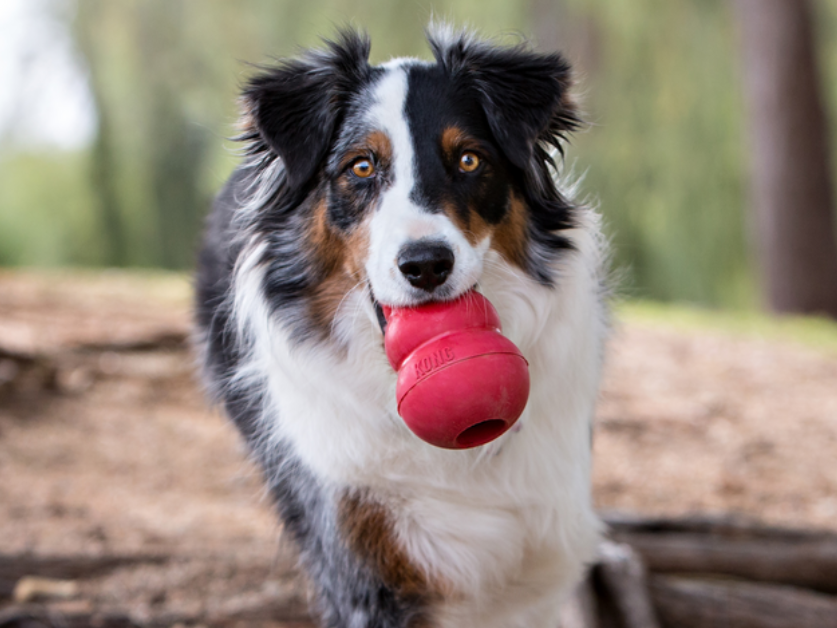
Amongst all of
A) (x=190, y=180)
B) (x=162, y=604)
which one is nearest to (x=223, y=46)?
(x=190, y=180)

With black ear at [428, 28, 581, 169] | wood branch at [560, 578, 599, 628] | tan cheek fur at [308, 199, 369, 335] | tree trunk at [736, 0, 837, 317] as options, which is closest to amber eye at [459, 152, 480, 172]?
black ear at [428, 28, 581, 169]

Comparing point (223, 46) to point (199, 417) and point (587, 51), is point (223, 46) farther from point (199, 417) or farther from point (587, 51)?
point (199, 417)

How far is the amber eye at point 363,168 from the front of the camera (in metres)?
2.41

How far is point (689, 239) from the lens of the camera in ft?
33.8

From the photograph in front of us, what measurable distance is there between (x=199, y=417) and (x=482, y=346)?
140 inches

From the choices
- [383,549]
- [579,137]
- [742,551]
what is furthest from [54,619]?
[579,137]

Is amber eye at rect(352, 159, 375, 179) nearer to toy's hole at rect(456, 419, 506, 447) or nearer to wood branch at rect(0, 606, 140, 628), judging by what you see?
toy's hole at rect(456, 419, 506, 447)

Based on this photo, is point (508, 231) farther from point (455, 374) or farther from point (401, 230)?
point (455, 374)

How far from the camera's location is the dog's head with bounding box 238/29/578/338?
7.74 ft

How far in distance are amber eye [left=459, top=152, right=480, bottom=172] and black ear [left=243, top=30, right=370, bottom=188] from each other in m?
0.42

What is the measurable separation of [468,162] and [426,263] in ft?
1.58

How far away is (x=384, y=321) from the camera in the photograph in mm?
2369

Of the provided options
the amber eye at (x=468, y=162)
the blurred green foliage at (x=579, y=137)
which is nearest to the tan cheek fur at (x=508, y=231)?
A: the amber eye at (x=468, y=162)

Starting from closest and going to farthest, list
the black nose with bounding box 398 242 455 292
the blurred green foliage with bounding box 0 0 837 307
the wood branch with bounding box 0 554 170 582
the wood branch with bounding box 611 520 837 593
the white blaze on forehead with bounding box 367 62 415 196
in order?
the black nose with bounding box 398 242 455 292 < the white blaze on forehead with bounding box 367 62 415 196 < the wood branch with bounding box 0 554 170 582 < the wood branch with bounding box 611 520 837 593 < the blurred green foliage with bounding box 0 0 837 307
